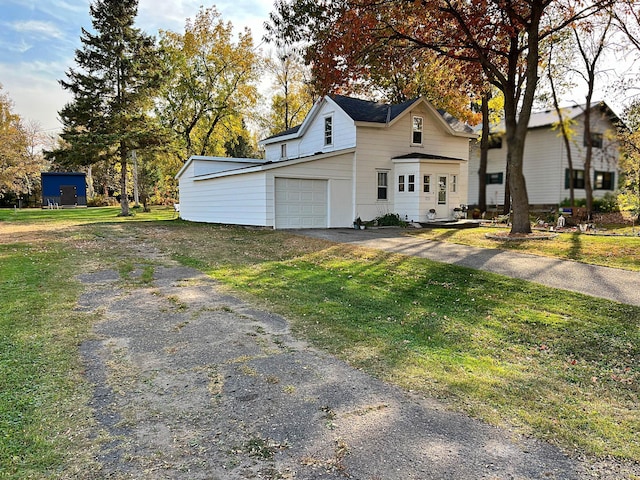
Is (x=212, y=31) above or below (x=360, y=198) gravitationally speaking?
above

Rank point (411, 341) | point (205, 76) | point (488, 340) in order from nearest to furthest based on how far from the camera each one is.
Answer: point (411, 341) < point (488, 340) < point (205, 76)

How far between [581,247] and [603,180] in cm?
2272

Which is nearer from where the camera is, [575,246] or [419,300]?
[419,300]

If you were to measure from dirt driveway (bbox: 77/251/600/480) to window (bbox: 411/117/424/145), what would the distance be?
679 inches

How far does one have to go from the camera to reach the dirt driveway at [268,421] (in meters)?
2.60

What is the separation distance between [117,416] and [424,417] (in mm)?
2426

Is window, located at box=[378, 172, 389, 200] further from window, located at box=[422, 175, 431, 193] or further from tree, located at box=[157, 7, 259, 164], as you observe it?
tree, located at box=[157, 7, 259, 164]

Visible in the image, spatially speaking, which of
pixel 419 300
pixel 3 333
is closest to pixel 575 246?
pixel 419 300

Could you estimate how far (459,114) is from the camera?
27.9m

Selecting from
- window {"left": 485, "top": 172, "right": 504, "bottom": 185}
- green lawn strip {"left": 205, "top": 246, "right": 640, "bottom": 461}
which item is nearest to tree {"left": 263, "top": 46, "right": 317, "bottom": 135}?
window {"left": 485, "top": 172, "right": 504, "bottom": 185}

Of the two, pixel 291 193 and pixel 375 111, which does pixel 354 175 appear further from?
pixel 375 111

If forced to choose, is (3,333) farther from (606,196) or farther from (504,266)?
→ (606,196)

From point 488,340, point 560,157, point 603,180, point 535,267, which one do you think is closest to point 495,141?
point 560,157

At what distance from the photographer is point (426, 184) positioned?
19.1m
